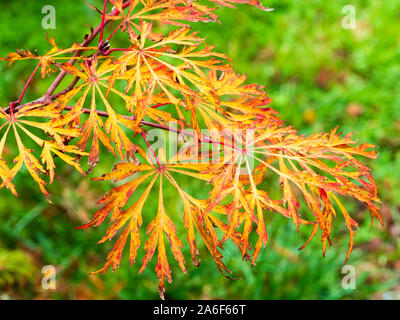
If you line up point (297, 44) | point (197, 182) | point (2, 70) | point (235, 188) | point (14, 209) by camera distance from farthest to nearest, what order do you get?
1. point (297, 44)
2. point (2, 70)
3. point (197, 182)
4. point (14, 209)
5. point (235, 188)

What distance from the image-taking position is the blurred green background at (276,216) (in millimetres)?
1939

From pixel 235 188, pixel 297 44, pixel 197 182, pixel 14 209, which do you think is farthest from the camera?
pixel 297 44

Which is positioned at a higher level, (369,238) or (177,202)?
(177,202)

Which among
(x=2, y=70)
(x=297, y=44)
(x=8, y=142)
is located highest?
(x=297, y=44)

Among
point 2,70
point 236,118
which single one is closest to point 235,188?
point 236,118

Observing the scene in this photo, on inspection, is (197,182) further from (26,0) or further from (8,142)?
(26,0)

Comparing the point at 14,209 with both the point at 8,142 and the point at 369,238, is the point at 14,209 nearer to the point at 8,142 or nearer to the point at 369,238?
the point at 8,142

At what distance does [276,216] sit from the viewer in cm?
217

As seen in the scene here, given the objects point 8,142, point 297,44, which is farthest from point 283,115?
point 8,142

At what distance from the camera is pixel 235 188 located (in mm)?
842

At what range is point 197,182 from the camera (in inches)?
89.8

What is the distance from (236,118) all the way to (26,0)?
7.18 feet

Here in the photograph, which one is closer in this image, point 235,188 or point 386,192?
point 235,188

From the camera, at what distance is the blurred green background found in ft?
6.36
